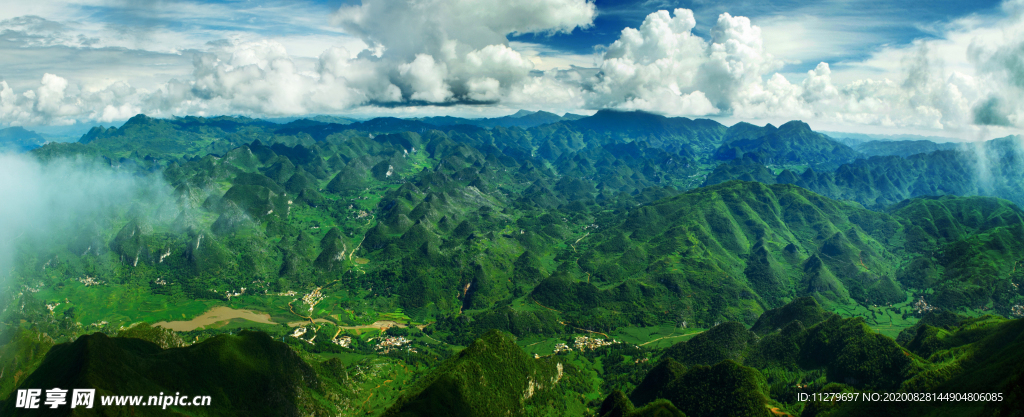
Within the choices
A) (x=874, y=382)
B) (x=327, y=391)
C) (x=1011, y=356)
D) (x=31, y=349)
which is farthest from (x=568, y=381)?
(x=31, y=349)

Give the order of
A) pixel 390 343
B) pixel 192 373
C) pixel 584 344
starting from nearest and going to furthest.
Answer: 1. pixel 192 373
2. pixel 390 343
3. pixel 584 344

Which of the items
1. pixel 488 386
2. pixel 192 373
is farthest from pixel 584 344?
pixel 192 373

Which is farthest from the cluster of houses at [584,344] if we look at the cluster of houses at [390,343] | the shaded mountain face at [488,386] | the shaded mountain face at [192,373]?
the shaded mountain face at [192,373]

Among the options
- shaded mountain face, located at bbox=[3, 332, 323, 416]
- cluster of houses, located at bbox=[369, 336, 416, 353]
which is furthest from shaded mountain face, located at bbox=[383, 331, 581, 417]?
cluster of houses, located at bbox=[369, 336, 416, 353]

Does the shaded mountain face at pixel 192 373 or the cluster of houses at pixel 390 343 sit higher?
the shaded mountain face at pixel 192 373

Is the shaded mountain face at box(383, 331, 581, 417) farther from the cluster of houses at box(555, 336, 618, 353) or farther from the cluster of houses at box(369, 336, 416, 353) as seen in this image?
the cluster of houses at box(369, 336, 416, 353)

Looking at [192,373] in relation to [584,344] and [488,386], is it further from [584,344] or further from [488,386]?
[584,344]

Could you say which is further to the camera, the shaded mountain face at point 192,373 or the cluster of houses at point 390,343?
the cluster of houses at point 390,343

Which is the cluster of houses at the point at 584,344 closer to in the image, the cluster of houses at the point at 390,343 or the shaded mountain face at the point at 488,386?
the shaded mountain face at the point at 488,386

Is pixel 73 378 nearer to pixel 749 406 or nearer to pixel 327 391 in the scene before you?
pixel 327 391

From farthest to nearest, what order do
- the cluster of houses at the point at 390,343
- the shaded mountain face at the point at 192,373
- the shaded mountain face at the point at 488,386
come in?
the cluster of houses at the point at 390,343 < the shaded mountain face at the point at 488,386 < the shaded mountain face at the point at 192,373

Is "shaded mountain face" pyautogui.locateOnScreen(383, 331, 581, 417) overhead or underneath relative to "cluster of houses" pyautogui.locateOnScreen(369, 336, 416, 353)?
overhead
